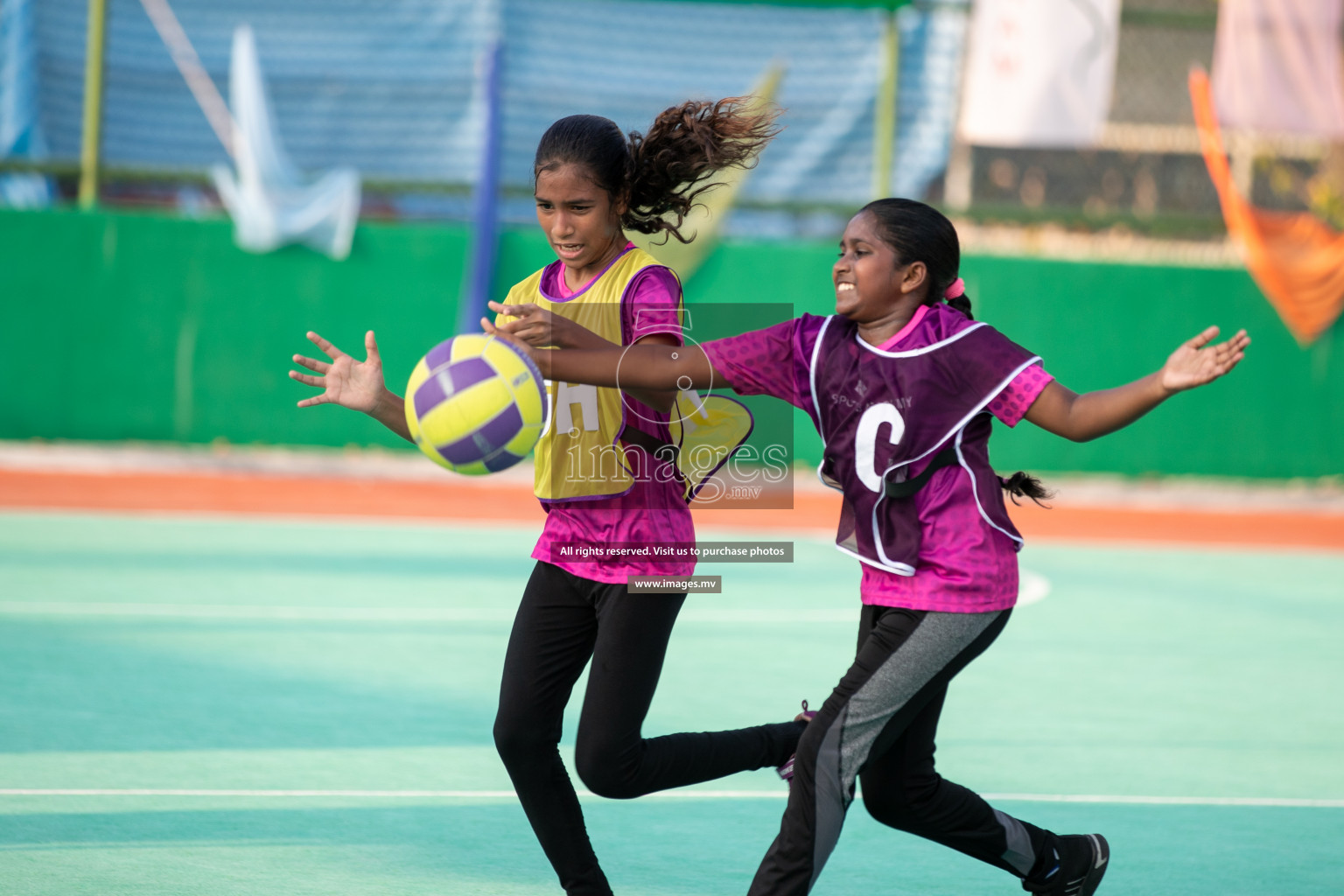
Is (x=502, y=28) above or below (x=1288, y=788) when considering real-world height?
above

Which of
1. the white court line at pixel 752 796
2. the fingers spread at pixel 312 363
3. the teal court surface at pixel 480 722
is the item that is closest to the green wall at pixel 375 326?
the teal court surface at pixel 480 722

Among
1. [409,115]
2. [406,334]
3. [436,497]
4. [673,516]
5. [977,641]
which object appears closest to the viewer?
[977,641]

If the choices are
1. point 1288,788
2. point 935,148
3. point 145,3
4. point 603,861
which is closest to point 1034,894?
point 603,861

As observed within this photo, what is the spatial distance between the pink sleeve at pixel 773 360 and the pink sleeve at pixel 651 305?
126 mm

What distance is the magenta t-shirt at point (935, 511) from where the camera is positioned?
3.35 metres

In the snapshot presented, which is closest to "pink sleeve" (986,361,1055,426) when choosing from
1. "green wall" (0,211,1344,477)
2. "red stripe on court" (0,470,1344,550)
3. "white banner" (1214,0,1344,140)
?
"red stripe on court" (0,470,1344,550)

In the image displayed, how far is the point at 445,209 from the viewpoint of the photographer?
1394 cm

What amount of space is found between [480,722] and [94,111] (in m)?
9.32

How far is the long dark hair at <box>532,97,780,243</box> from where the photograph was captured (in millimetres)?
3693

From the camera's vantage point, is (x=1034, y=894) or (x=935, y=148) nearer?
(x=1034, y=894)

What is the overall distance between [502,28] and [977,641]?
37.7ft

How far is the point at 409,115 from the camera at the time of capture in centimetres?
1388

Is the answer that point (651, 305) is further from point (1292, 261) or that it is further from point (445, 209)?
point (1292, 261)

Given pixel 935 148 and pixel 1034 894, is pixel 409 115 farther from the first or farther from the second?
pixel 1034 894
